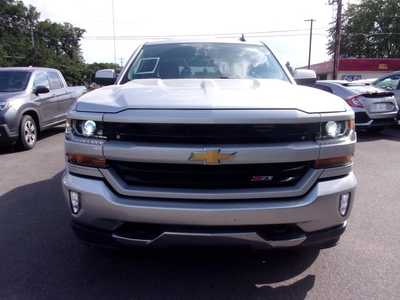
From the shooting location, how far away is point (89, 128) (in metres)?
2.70

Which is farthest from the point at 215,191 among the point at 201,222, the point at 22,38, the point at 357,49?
the point at 22,38

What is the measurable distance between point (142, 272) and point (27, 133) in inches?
244

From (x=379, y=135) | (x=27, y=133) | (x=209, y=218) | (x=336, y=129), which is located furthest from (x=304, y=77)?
(x=379, y=135)

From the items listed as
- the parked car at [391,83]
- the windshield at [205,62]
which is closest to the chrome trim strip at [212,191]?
the windshield at [205,62]

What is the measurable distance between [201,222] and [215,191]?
0.69 feet

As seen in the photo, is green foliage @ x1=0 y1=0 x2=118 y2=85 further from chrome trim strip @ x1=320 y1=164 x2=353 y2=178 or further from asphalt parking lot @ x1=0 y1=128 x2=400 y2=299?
chrome trim strip @ x1=320 y1=164 x2=353 y2=178

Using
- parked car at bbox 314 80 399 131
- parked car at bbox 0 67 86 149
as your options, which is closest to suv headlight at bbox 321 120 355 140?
parked car at bbox 0 67 86 149

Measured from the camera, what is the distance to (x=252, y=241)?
2578 millimetres

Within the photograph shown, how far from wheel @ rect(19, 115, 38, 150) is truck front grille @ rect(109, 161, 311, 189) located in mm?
6276

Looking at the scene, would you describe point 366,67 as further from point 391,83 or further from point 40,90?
point 40,90

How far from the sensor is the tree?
189 ft

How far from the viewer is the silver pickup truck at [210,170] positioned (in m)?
2.53

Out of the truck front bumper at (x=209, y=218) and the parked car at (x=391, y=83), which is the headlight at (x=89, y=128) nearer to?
the truck front bumper at (x=209, y=218)

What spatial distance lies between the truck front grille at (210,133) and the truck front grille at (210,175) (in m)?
0.16
